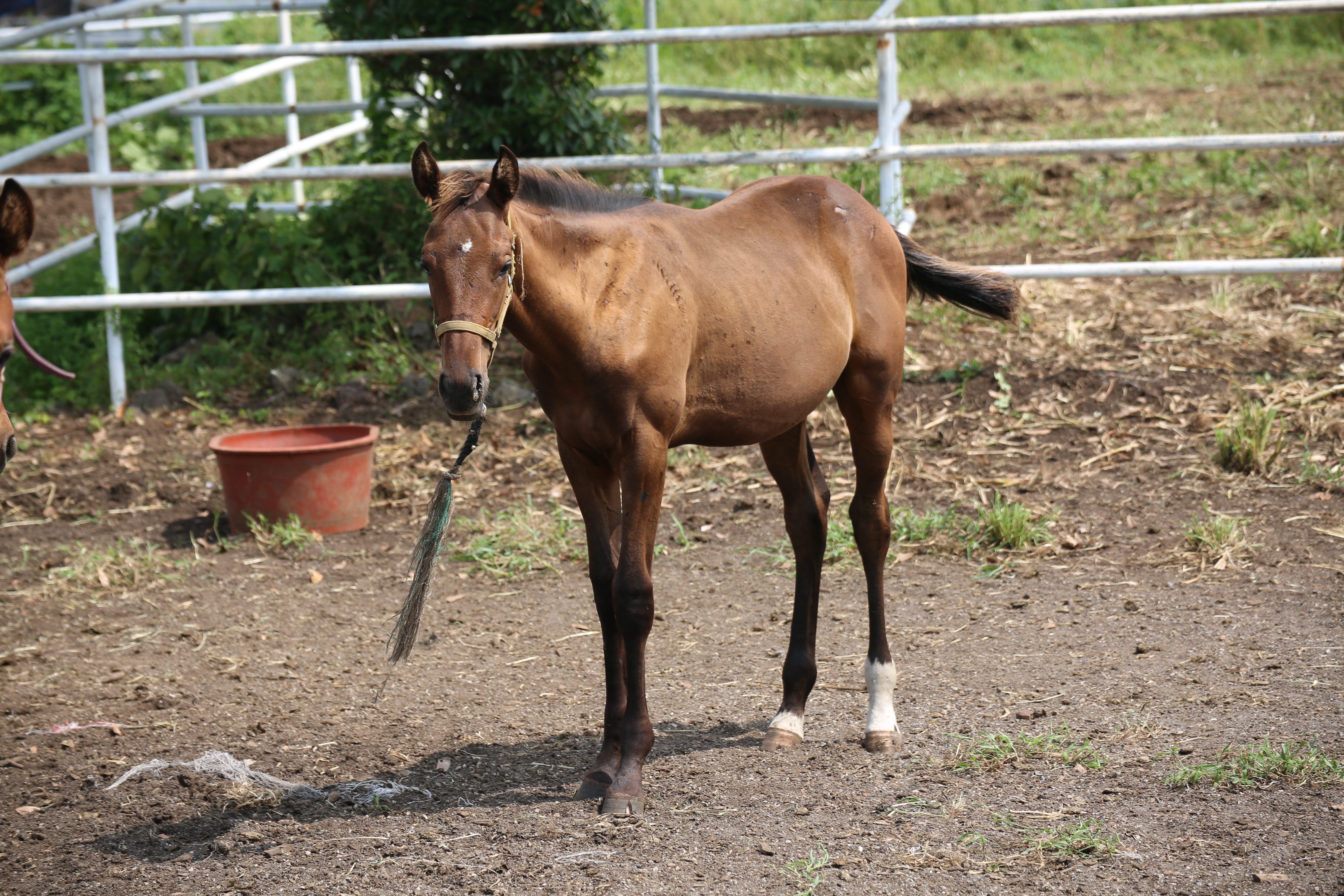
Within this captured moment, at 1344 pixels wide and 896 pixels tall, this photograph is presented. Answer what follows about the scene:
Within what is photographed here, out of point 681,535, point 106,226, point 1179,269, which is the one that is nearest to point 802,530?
point 681,535

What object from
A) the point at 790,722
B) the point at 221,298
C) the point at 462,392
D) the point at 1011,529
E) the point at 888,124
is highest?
the point at 888,124

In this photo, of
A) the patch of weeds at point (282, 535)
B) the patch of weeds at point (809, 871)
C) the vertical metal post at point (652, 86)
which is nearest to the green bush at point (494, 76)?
the vertical metal post at point (652, 86)

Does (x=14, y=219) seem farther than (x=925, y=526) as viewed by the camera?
No

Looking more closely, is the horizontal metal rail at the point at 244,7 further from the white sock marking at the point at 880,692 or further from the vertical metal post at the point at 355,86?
the white sock marking at the point at 880,692

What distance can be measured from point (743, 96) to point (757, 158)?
2604 mm

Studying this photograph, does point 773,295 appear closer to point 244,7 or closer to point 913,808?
point 913,808

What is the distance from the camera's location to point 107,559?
211 inches

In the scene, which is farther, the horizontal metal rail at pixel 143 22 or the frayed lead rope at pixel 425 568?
the horizontal metal rail at pixel 143 22

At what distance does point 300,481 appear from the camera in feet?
18.2

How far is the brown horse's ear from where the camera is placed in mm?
3422

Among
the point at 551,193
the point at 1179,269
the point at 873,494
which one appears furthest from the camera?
the point at 1179,269

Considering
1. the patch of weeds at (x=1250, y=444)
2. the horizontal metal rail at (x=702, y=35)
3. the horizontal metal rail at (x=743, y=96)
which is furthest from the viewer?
the horizontal metal rail at (x=743, y=96)

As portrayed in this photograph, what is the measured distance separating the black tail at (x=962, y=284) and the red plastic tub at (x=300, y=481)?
2792 millimetres

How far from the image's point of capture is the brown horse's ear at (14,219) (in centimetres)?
342
